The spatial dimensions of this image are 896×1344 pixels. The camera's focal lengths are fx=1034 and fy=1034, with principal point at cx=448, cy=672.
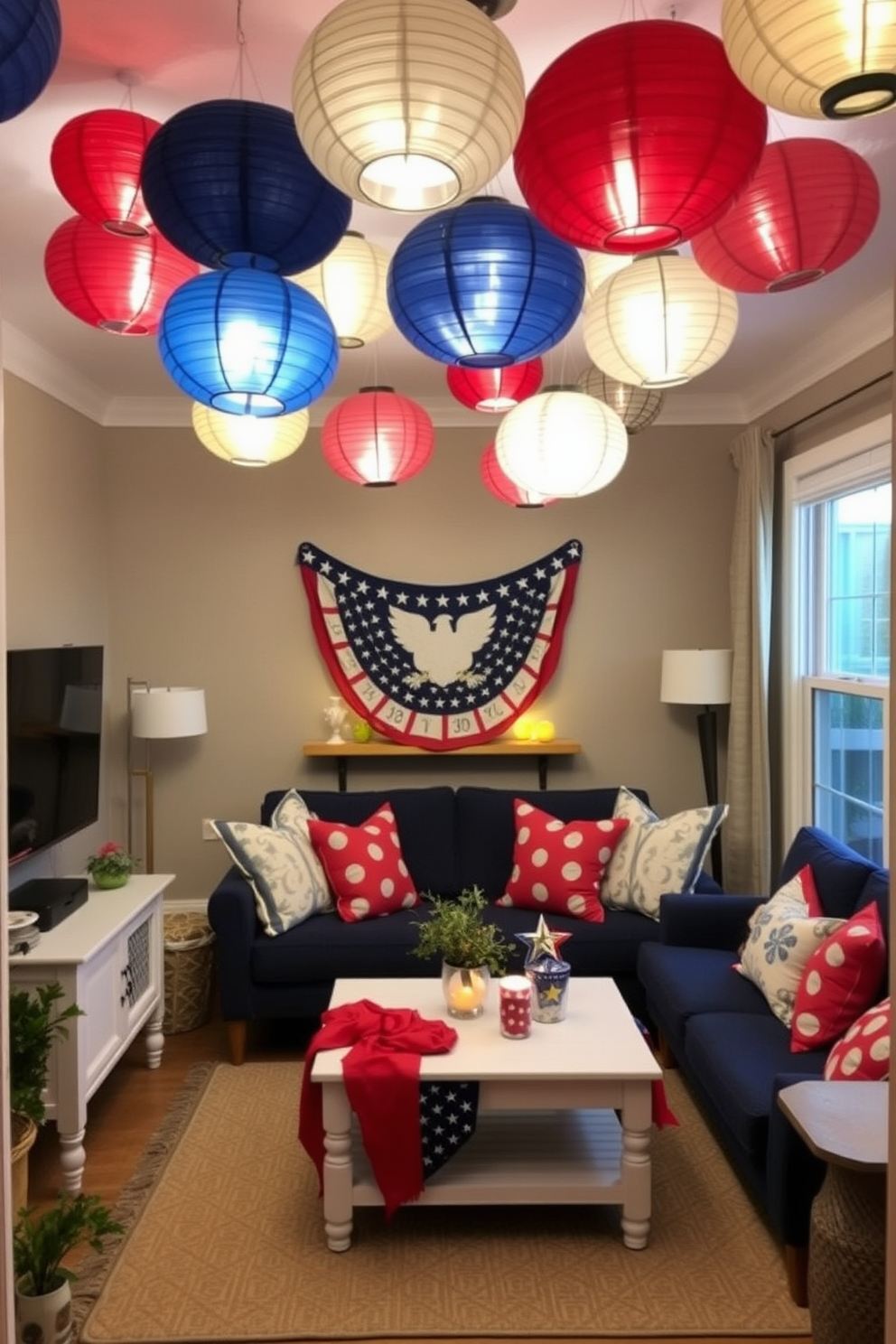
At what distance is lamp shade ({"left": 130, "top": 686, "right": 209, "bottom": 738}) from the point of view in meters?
4.34

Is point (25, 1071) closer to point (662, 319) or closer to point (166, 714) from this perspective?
point (662, 319)

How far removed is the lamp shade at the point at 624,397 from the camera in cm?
288

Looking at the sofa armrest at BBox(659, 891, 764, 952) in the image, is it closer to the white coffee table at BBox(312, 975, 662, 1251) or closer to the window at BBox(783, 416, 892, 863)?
the window at BBox(783, 416, 892, 863)

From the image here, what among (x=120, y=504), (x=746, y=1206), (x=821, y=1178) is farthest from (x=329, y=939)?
(x=120, y=504)

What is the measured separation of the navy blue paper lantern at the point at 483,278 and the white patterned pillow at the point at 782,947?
2005 mm

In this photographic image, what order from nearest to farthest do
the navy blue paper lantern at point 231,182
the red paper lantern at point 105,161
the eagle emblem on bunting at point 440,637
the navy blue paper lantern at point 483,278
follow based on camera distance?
the navy blue paper lantern at point 231,182, the navy blue paper lantern at point 483,278, the red paper lantern at point 105,161, the eagle emblem on bunting at point 440,637

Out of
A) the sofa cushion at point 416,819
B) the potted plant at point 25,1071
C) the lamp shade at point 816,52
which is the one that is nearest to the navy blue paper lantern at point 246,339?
the lamp shade at point 816,52

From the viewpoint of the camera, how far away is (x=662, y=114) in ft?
3.92

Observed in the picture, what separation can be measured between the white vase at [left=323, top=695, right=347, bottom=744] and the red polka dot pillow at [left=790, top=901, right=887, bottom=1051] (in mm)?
2540

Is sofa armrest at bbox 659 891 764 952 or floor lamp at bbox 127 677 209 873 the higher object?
floor lamp at bbox 127 677 209 873

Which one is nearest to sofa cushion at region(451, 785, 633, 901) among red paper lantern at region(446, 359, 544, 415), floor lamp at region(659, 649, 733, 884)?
floor lamp at region(659, 649, 733, 884)

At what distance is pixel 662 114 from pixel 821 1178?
2.20m

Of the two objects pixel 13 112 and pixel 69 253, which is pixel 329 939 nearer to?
pixel 69 253

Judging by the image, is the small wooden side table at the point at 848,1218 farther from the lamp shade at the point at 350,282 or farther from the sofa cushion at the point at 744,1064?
the lamp shade at the point at 350,282
